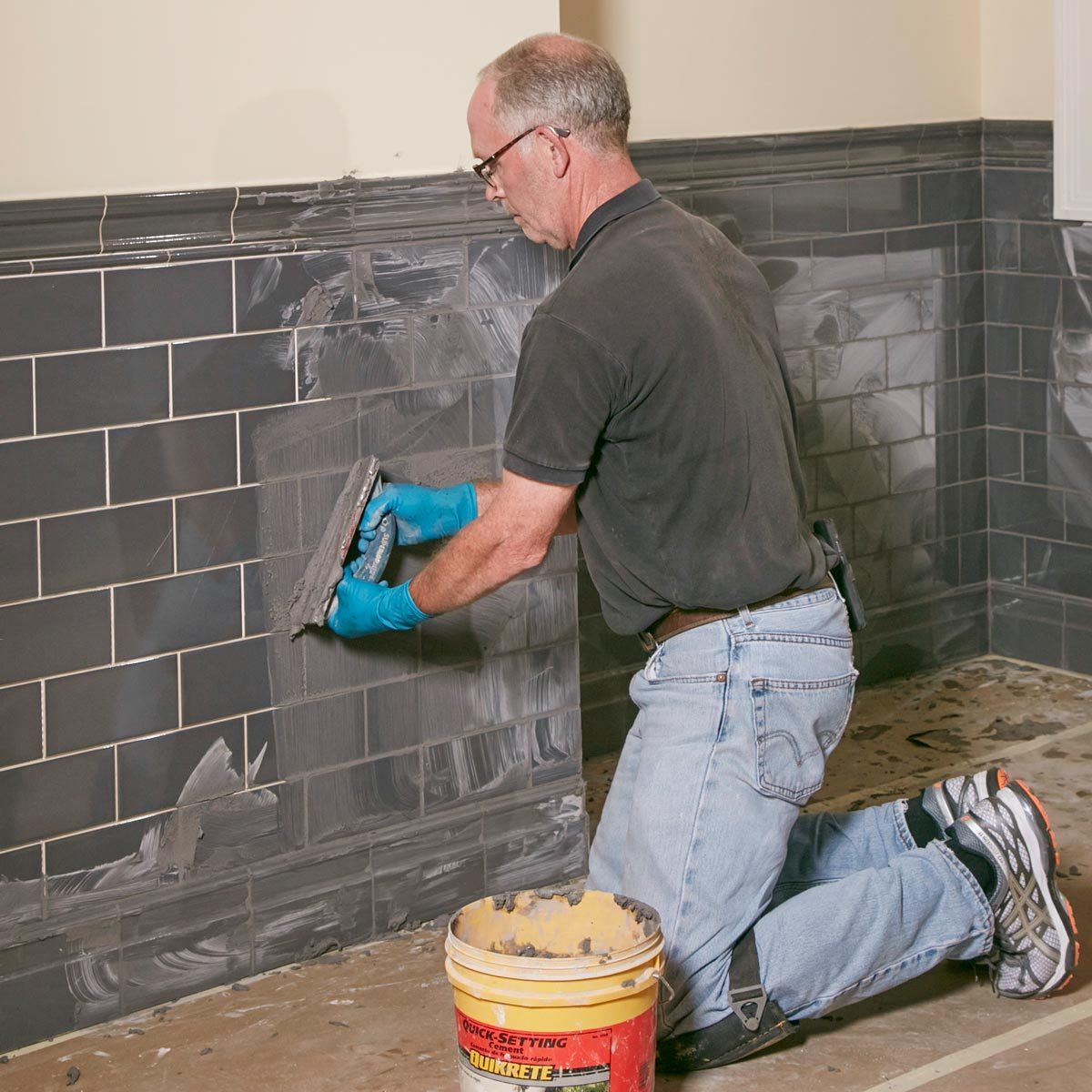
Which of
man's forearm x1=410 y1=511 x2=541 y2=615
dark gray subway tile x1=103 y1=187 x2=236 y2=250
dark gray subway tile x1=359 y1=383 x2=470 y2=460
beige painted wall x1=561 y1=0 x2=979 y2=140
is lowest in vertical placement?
man's forearm x1=410 y1=511 x2=541 y2=615

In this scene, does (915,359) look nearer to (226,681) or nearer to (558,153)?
(558,153)

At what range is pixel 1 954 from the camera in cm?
288

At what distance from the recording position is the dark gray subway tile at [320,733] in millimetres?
3209

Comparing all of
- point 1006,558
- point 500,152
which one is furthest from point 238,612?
point 1006,558

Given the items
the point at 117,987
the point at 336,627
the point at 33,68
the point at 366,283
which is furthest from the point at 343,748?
the point at 33,68

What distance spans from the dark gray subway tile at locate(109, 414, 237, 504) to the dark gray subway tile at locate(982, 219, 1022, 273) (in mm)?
2757

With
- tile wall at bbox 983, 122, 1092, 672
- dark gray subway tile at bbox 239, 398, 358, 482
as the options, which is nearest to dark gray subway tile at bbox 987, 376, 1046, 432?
tile wall at bbox 983, 122, 1092, 672

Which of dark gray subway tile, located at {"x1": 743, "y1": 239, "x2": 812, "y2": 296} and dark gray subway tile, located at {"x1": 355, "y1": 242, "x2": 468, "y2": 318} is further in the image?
dark gray subway tile, located at {"x1": 743, "y1": 239, "x2": 812, "y2": 296}

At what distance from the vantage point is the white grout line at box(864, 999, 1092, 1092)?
9.03ft

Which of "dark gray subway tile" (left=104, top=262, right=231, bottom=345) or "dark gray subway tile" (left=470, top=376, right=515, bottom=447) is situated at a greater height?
"dark gray subway tile" (left=104, top=262, right=231, bottom=345)

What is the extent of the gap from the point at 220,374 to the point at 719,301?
0.96 meters

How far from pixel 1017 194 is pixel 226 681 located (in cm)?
292

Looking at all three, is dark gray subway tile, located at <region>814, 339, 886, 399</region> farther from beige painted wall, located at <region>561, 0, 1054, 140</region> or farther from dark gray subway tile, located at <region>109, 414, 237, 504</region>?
dark gray subway tile, located at <region>109, 414, 237, 504</region>

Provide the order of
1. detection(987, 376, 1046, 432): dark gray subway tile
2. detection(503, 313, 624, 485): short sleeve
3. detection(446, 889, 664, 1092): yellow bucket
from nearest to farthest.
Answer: detection(446, 889, 664, 1092): yellow bucket
detection(503, 313, 624, 485): short sleeve
detection(987, 376, 1046, 432): dark gray subway tile
